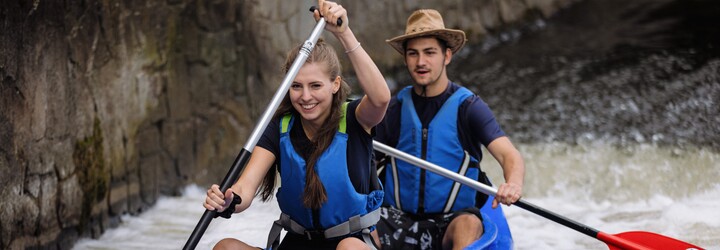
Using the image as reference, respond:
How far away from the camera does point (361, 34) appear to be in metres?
7.15

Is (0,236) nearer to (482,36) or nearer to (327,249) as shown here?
(327,249)

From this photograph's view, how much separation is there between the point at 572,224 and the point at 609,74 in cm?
379

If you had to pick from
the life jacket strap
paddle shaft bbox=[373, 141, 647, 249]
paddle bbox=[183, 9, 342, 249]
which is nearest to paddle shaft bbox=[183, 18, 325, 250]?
paddle bbox=[183, 9, 342, 249]

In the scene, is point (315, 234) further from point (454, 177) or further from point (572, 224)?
point (572, 224)

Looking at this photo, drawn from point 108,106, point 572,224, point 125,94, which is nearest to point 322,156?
point 572,224

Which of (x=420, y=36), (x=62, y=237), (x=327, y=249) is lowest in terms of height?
(x=62, y=237)

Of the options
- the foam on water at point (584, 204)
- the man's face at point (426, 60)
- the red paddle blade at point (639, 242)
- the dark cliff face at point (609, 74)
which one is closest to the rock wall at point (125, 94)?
the foam on water at point (584, 204)

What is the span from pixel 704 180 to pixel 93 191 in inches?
130

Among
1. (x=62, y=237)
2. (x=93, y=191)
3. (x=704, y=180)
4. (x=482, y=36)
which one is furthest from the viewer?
(x=482, y=36)

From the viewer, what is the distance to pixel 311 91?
2574mm

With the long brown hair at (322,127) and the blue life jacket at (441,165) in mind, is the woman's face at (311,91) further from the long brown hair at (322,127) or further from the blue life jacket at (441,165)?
the blue life jacket at (441,165)

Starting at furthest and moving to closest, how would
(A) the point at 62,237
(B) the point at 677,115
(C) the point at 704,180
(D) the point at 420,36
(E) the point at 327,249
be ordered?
(B) the point at 677,115, (C) the point at 704,180, (A) the point at 62,237, (D) the point at 420,36, (E) the point at 327,249

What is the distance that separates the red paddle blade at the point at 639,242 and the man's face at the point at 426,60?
762 mm

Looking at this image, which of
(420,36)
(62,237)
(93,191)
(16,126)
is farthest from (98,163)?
(420,36)
